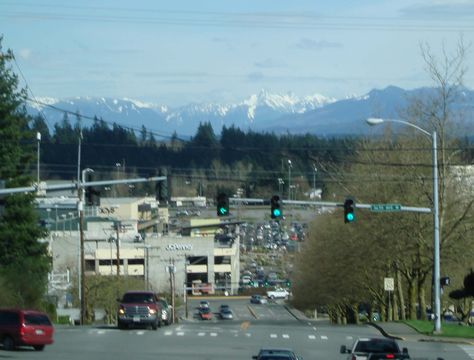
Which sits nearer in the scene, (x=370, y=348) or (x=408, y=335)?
(x=370, y=348)

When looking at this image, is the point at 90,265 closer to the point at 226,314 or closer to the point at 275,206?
the point at 226,314

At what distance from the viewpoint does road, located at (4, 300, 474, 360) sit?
34844 mm

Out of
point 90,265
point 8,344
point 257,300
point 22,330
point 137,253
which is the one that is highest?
point 137,253

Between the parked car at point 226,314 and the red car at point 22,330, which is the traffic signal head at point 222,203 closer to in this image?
the red car at point 22,330

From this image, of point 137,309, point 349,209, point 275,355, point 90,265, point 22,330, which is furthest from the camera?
point 90,265

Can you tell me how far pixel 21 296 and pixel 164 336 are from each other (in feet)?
73.1

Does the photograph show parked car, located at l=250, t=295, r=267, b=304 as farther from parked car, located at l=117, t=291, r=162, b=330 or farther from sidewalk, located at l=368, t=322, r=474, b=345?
parked car, located at l=117, t=291, r=162, b=330

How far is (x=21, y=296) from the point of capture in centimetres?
6344

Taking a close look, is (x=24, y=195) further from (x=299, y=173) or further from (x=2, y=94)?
(x=299, y=173)

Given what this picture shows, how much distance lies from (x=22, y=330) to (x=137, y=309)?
34.7 ft

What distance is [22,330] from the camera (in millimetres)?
36375

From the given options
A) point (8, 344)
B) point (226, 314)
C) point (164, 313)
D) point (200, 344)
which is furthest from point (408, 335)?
point (226, 314)

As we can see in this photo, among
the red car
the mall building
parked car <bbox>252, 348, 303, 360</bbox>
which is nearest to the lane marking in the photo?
parked car <bbox>252, 348, 303, 360</bbox>

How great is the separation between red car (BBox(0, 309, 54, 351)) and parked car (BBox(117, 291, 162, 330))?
9590 mm
